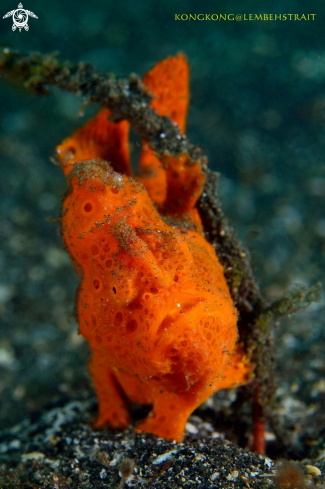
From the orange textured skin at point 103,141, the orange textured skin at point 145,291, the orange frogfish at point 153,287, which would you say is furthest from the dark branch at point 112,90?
the orange textured skin at point 145,291

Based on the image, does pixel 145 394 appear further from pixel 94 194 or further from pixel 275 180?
pixel 275 180

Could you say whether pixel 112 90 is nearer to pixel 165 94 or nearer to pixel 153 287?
pixel 165 94

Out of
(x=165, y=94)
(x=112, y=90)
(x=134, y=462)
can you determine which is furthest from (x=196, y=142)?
(x=134, y=462)

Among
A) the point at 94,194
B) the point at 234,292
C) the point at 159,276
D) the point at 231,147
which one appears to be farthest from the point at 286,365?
the point at 231,147

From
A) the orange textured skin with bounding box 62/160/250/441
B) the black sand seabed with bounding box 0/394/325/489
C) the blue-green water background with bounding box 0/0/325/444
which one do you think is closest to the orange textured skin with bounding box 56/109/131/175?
the orange textured skin with bounding box 62/160/250/441

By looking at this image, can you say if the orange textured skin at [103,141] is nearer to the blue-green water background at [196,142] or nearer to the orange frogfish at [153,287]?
the orange frogfish at [153,287]
